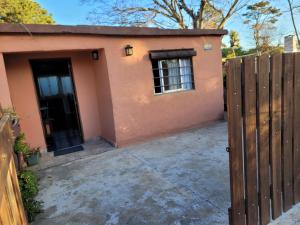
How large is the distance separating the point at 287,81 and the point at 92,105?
498cm

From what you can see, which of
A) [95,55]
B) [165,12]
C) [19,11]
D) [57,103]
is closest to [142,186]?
[95,55]

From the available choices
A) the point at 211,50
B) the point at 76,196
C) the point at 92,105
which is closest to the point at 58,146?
the point at 92,105

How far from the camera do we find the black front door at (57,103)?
5793 mm

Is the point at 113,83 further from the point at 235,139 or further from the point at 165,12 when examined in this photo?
the point at 165,12

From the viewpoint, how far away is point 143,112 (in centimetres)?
583

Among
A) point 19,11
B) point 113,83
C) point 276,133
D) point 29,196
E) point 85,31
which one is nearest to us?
point 276,133

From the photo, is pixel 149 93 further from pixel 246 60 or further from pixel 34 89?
pixel 246 60

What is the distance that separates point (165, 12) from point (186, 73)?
938 cm

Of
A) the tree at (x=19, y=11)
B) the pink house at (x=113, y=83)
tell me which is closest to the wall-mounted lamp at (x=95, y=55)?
the pink house at (x=113, y=83)

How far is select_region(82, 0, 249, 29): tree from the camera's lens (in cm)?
1363

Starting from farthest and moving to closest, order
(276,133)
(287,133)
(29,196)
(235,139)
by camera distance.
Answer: (29,196), (287,133), (276,133), (235,139)

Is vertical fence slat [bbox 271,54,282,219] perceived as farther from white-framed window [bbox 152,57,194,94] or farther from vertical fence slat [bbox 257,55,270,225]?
white-framed window [bbox 152,57,194,94]

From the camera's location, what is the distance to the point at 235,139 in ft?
6.44

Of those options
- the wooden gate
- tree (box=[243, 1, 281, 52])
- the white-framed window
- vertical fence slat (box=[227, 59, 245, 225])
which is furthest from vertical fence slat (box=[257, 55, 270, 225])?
tree (box=[243, 1, 281, 52])
